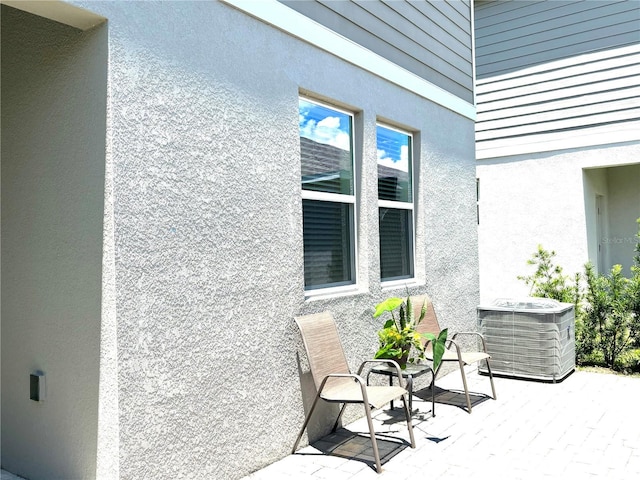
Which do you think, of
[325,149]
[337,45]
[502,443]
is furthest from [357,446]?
[337,45]

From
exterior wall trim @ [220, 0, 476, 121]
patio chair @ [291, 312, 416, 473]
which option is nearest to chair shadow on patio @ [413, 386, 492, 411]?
patio chair @ [291, 312, 416, 473]

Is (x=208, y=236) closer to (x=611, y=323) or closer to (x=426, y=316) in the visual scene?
(x=426, y=316)

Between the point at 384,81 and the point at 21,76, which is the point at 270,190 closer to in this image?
the point at 21,76

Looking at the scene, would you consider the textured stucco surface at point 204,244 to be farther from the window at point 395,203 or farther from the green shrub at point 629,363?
the green shrub at point 629,363

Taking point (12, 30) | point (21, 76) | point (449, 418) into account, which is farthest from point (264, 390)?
point (12, 30)

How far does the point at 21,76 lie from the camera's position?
3.55m

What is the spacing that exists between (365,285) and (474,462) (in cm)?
186

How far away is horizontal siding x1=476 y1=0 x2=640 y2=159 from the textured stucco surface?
6.78m

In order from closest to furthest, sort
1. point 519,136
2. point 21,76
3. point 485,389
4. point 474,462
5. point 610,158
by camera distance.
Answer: point 21,76
point 474,462
point 485,389
point 610,158
point 519,136

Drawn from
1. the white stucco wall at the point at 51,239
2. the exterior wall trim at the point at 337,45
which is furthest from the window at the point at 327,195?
the white stucco wall at the point at 51,239

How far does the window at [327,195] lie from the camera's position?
4.68 m

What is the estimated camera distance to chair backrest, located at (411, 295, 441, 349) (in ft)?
18.6

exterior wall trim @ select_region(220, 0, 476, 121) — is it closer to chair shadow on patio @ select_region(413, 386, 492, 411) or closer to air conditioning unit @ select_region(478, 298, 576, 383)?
air conditioning unit @ select_region(478, 298, 576, 383)

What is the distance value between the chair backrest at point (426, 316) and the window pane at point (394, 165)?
1.14 meters
